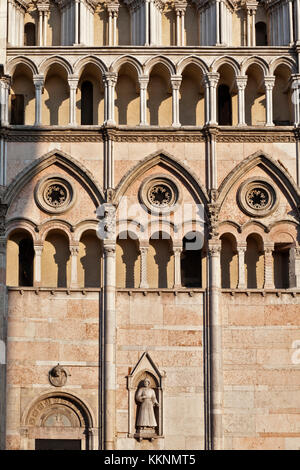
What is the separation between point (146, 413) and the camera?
Answer: 94.7 ft

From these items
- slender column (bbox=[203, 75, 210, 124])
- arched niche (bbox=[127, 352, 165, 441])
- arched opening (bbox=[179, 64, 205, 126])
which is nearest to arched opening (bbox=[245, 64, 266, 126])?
arched opening (bbox=[179, 64, 205, 126])

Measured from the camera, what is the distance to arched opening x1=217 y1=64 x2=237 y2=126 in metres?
31.3

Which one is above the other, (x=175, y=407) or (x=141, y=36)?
(x=141, y=36)

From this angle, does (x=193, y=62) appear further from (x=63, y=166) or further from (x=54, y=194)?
(x=54, y=194)

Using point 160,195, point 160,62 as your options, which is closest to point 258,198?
point 160,195

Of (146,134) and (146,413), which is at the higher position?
(146,134)

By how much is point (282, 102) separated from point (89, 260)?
666 centimetres

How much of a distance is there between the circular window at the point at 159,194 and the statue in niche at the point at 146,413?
4594 millimetres

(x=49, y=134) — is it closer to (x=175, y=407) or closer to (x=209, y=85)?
(x=209, y=85)

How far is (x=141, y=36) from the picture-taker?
31.2 meters

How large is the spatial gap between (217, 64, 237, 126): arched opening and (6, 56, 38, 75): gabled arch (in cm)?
489
